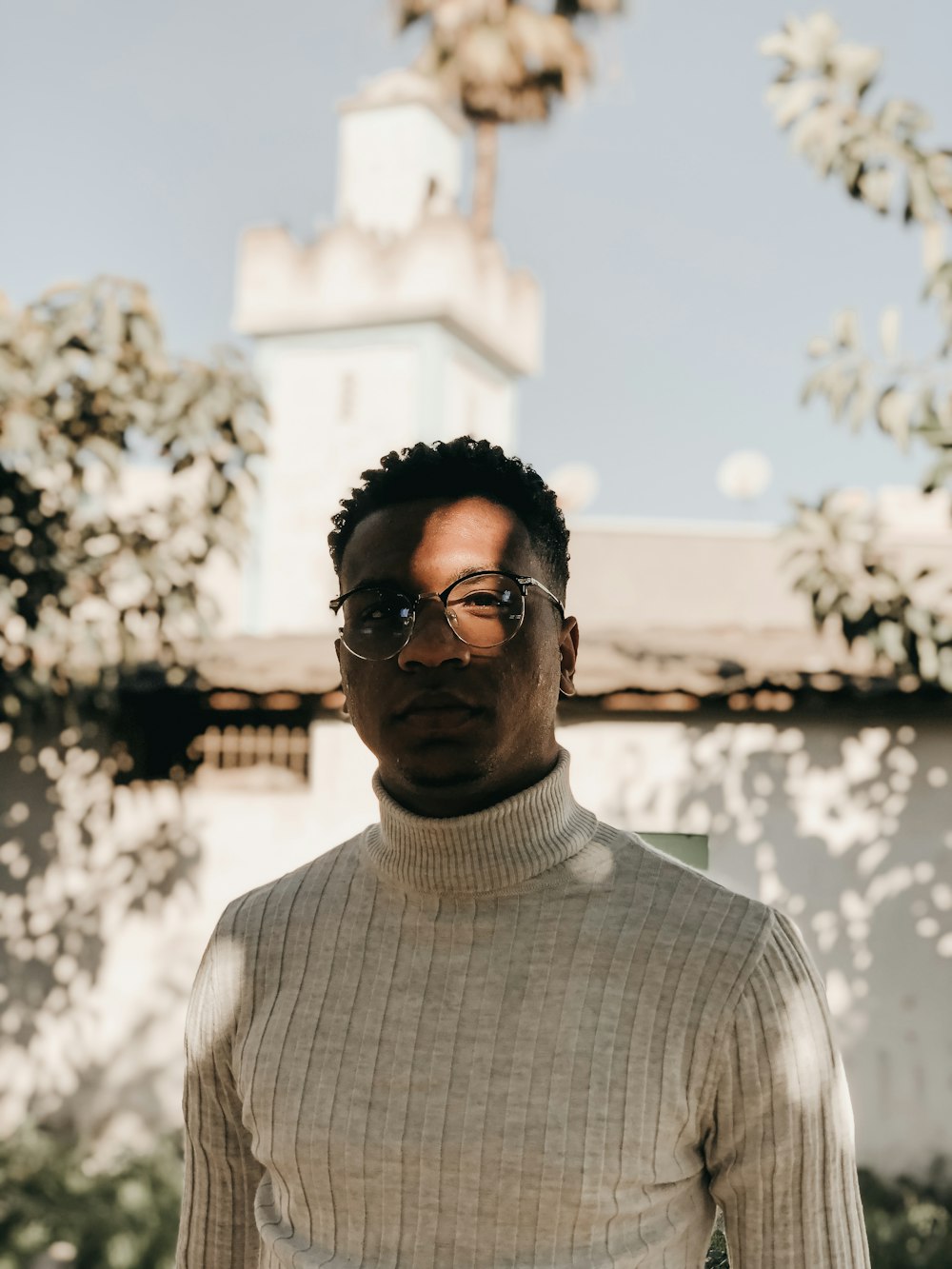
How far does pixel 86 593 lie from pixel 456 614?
461 centimetres

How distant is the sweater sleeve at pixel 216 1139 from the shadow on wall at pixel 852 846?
4.71 meters

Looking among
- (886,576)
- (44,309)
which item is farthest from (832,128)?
(44,309)

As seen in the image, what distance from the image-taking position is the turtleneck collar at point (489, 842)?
4.68ft

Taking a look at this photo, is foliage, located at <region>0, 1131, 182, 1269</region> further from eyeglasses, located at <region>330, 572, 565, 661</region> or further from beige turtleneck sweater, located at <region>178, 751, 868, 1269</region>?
eyeglasses, located at <region>330, 572, 565, 661</region>

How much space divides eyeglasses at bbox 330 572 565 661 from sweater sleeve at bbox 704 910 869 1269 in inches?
16.8

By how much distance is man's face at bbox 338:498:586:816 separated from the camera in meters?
1.38

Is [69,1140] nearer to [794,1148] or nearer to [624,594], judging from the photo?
[794,1148]

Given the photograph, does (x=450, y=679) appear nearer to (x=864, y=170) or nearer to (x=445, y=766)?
(x=445, y=766)

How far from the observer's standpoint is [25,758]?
696 cm

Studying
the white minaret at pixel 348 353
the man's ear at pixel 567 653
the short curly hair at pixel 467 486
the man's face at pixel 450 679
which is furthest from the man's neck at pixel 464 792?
the white minaret at pixel 348 353

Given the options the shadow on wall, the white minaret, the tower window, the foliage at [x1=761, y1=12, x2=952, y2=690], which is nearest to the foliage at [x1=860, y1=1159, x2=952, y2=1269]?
the shadow on wall

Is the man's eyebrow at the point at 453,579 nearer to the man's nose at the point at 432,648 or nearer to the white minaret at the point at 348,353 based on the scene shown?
the man's nose at the point at 432,648

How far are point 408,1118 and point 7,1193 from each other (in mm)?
5453

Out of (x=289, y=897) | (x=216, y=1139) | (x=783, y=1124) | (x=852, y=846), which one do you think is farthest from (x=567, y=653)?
(x=852, y=846)
